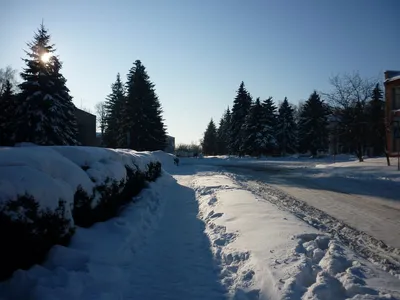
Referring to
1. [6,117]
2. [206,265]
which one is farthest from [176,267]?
[6,117]

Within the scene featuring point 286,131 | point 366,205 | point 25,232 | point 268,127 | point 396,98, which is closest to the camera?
point 25,232

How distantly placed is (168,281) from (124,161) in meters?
4.88

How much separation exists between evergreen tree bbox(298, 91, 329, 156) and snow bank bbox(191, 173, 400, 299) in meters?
51.3

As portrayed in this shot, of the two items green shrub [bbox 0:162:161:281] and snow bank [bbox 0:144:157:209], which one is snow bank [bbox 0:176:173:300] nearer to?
green shrub [bbox 0:162:161:281]

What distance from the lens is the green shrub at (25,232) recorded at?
3402 mm

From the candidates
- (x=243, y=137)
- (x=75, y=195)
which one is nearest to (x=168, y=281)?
(x=75, y=195)

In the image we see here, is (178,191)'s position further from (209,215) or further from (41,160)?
(41,160)

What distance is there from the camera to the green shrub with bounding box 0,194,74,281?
340cm

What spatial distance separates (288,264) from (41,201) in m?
3.08

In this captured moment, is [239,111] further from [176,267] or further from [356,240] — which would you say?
[176,267]

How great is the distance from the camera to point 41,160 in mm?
4586

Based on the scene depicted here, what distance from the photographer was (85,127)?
45875 mm

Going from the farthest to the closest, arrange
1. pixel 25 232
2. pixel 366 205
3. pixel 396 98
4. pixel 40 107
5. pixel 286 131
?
pixel 286 131, pixel 396 98, pixel 40 107, pixel 366 205, pixel 25 232

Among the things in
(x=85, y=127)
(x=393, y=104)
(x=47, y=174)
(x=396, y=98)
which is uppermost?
(x=396, y=98)
